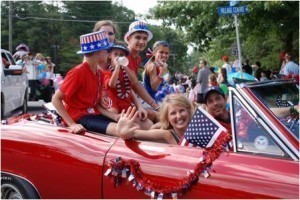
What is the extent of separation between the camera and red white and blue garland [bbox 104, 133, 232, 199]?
8.75 feet

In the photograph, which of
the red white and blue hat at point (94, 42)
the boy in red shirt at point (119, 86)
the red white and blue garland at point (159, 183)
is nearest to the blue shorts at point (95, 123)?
the boy in red shirt at point (119, 86)

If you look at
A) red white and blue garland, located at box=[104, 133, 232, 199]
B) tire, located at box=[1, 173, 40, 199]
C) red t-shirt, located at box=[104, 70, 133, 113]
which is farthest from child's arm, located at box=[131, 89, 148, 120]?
red white and blue garland, located at box=[104, 133, 232, 199]

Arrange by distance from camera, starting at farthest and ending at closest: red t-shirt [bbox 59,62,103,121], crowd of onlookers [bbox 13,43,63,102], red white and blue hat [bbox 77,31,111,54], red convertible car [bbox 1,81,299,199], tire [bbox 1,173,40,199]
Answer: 1. crowd of onlookers [bbox 13,43,63,102]
2. red white and blue hat [bbox 77,31,111,54]
3. red t-shirt [bbox 59,62,103,121]
4. tire [bbox 1,173,40,199]
5. red convertible car [bbox 1,81,299,199]

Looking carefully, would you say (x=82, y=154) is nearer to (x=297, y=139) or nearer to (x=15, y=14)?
(x=297, y=139)

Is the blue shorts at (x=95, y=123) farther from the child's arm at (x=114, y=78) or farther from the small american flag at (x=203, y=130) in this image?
the small american flag at (x=203, y=130)

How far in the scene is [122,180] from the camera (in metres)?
3.00

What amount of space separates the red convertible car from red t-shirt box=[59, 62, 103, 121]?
0.96 ft

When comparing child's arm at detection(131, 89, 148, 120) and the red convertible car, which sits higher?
child's arm at detection(131, 89, 148, 120)

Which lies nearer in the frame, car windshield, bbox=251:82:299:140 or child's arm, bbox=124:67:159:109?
car windshield, bbox=251:82:299:140

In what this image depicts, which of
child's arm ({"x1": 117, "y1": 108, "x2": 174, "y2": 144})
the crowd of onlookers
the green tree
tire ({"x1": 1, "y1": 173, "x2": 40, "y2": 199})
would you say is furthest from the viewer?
the crowd of onlookers

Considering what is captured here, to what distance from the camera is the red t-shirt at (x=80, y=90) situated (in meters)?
3.90

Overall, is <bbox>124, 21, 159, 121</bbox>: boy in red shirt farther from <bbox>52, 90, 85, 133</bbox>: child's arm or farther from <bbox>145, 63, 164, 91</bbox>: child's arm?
<bbox>52, 90, 85, 133</bbox>: child's arm

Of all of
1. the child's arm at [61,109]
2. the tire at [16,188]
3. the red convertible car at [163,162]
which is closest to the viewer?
the red convertible car at [163,162]

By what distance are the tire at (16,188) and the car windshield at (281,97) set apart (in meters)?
1.73
